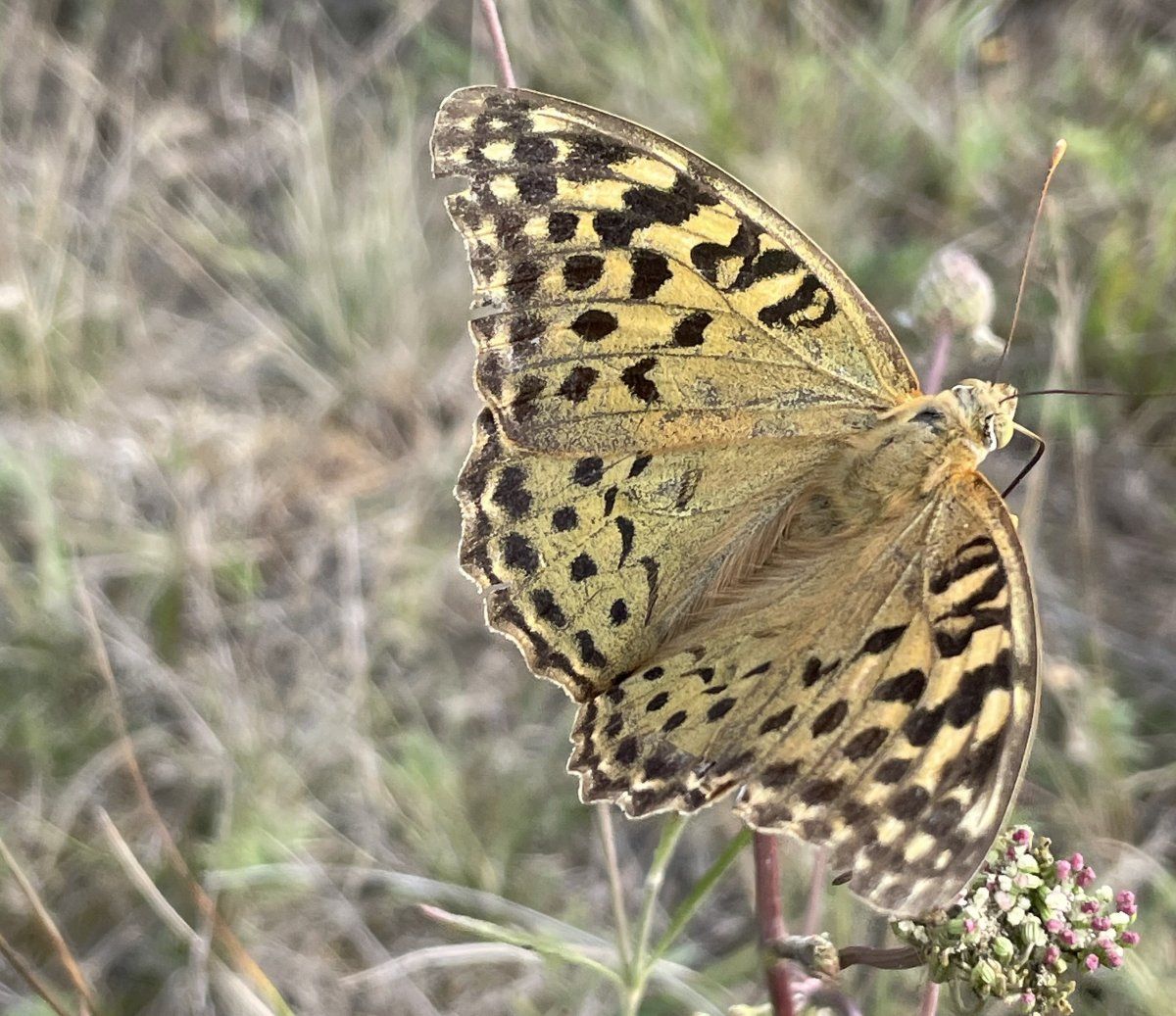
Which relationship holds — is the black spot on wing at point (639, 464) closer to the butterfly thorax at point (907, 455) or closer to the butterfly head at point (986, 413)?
the butterfly thorax at point (907, 455)

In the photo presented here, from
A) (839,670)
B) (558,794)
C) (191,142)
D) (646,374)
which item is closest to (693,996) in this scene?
(558,794)

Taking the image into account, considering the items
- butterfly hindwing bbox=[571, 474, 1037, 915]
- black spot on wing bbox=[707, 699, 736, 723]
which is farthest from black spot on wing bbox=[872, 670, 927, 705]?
black spot on wing bbox=[707, 699, 736, 723]

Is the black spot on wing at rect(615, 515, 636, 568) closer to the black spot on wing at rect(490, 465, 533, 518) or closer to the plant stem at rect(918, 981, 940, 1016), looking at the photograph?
the black spot on wing at rect(490, 465, 533, 518)

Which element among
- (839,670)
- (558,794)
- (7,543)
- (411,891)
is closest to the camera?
(839,670)

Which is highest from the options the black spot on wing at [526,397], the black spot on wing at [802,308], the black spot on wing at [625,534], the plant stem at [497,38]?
the plant stem at [497,38]

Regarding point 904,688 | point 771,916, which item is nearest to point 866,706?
point 904,688

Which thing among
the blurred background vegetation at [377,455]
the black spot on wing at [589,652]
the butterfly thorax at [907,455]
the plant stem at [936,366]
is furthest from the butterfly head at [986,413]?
the blurred background vegetation at [377,455]

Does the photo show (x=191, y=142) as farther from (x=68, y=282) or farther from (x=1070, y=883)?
(x=1070, y=883)
